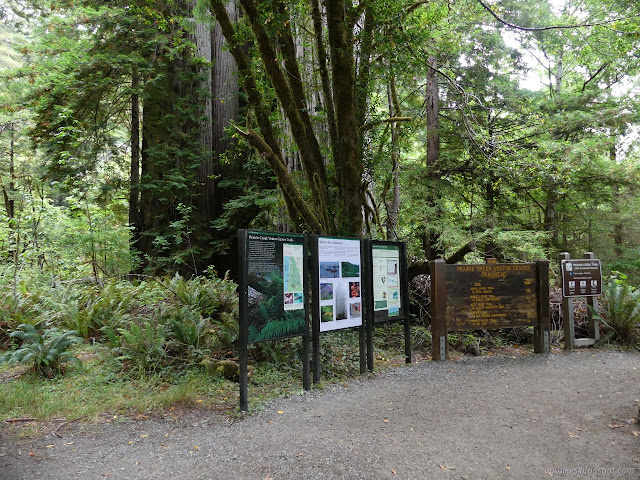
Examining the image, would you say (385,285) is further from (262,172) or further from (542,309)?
(262,172)

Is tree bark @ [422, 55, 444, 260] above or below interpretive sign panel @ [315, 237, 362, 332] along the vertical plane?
above

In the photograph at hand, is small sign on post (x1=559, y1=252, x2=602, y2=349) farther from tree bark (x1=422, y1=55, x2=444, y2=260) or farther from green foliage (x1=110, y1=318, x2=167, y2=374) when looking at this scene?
green foliage (x1=110, y1=318, x2=167, y2=374)

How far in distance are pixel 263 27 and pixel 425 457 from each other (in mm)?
5941

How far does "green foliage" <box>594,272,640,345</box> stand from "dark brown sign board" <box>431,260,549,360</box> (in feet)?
5.08

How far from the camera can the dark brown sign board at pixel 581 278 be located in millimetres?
7160

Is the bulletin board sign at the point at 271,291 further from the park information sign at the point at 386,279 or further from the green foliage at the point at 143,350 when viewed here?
the green foliage at the point at 143,350

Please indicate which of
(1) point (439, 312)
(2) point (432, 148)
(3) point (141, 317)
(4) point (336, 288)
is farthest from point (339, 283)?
(2) point (432, 148)

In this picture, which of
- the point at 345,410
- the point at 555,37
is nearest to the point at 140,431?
the point at 345,410

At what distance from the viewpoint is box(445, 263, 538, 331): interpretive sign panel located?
6.48 metres

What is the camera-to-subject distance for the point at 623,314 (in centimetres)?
732

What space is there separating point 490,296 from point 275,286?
12.9 ft

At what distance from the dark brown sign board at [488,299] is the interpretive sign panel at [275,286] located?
2.57 m

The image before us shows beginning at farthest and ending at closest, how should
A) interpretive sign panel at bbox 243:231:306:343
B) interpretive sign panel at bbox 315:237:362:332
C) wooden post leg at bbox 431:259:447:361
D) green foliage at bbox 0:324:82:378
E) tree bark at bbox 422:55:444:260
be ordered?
1. tree bark at bbox 422:55:444:260
2. wooden post leg at bbox 431:259:447:361
3. interpretive sign panel at bbox 315:237:362:332
4. green foliage at bbox 0:324:82:378
5. interpretive sign panel at bbox 243:231:306:343

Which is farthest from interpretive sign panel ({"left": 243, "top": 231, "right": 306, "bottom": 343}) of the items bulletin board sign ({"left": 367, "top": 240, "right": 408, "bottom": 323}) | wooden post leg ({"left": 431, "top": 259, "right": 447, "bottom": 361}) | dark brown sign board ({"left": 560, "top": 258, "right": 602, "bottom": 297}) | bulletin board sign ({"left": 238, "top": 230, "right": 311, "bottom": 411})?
dark brown sign board ({"left": 560, "top": 258, "right": 602, "bottom": 297})
